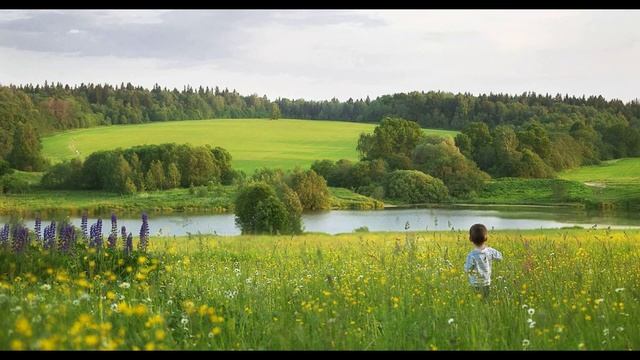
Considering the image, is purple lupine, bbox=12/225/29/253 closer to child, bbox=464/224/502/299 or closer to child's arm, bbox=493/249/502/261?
child, bbox=464/224/502/299

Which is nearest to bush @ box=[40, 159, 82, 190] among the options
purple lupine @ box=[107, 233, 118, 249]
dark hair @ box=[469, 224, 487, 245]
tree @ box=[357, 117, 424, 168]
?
tree @ box=[357, 117, 424, 168]

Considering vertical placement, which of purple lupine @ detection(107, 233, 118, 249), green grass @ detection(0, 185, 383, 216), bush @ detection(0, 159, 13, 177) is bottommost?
green grass @ detection(0, 185, 383, 216)

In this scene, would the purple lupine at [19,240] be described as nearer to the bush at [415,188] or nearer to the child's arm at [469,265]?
the child's arm at [469,265]

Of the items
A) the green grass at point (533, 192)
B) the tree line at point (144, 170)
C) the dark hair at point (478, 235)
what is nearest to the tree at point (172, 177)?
the tree line at point (144, 170)

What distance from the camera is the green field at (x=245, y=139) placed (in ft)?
403

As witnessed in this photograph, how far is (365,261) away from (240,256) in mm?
4933

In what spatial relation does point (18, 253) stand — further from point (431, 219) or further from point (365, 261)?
point (431, 219)

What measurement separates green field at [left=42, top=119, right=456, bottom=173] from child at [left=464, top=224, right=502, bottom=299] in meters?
108

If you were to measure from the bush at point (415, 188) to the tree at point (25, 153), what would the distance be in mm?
56127

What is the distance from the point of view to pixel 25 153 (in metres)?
110

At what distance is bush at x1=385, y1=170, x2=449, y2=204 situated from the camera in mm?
98625

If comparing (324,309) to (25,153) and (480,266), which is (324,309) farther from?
(25,153)

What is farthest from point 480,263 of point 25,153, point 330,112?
point 330,112
